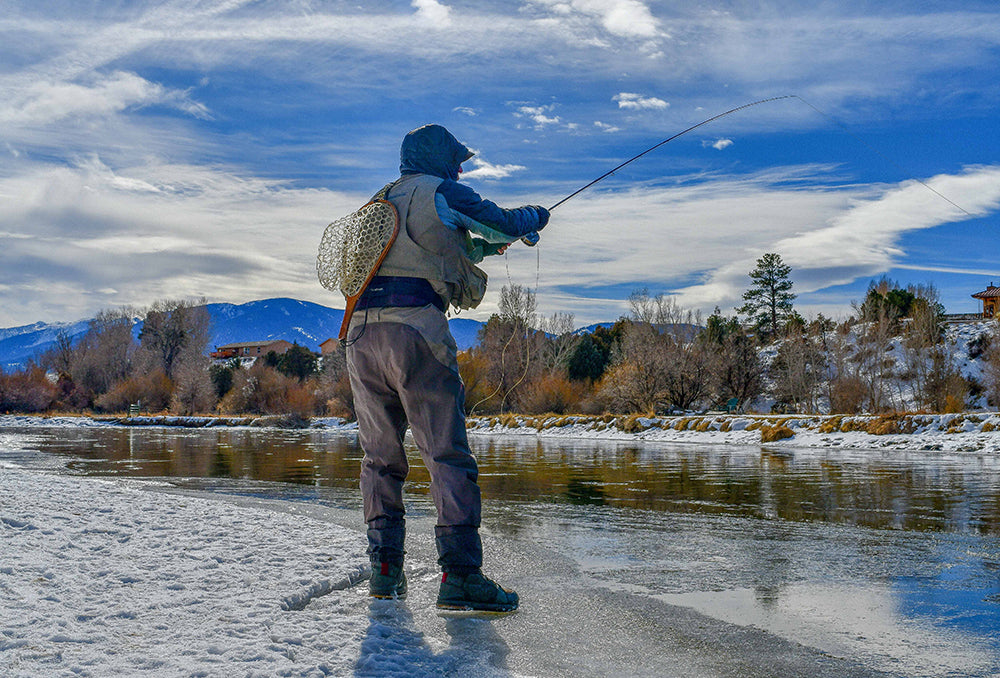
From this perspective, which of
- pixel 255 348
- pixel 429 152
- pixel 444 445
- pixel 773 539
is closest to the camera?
pixel 444 445

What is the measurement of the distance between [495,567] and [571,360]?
44283 mm

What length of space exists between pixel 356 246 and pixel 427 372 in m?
0.69

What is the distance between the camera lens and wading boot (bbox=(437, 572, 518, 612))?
343cm

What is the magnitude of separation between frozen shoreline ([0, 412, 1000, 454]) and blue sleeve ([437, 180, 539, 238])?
631 inches

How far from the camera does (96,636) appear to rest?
8.86 feet

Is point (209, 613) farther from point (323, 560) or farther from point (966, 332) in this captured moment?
point (966, 332)

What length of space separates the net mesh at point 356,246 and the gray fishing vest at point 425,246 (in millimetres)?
52

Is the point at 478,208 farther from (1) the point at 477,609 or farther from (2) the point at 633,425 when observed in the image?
(2) the point at 633,425

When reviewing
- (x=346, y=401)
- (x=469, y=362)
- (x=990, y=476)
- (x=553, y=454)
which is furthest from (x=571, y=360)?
(x=990, y=476)

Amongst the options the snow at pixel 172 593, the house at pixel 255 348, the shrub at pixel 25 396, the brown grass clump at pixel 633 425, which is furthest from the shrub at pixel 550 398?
the house at pixel 255 348

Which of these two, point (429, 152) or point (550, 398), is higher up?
point (429, 152)

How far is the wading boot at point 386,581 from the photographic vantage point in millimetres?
3627

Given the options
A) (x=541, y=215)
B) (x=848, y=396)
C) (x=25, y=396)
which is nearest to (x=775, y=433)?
(x=848, y=396)

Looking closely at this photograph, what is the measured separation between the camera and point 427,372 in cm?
353
